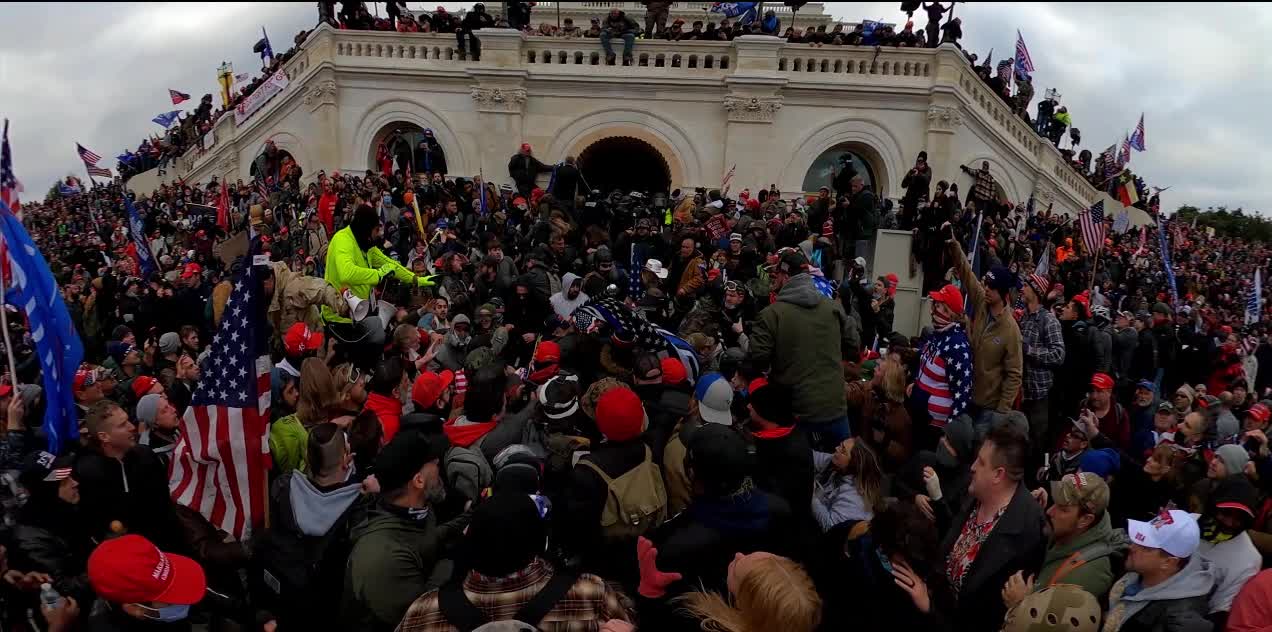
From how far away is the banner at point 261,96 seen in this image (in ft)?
65.2

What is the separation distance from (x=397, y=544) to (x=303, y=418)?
194 cm

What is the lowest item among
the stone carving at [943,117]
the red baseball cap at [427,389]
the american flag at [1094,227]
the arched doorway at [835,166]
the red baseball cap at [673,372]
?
the red baseball cap at [427,389]

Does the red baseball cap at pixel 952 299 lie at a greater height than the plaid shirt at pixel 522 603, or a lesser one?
greater

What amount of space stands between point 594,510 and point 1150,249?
2978cm

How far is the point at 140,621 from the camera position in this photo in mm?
2850

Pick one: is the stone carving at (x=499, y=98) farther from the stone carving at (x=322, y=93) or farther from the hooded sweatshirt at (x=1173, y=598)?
the hooded sweatshirt at (x=1173, y=598)

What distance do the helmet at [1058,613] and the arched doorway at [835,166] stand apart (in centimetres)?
1675

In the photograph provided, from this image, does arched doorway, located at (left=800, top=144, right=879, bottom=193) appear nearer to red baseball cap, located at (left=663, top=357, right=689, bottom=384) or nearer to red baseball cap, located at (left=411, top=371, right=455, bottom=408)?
red baseball cap, located at (left=663, top=357, right=689, bottom=384)

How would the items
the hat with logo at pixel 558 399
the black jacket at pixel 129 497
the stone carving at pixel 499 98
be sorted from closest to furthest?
the black jacket at pixel 129 497 → the hat with logo at pixel 558 399 → the stone carving at pixel 499 98

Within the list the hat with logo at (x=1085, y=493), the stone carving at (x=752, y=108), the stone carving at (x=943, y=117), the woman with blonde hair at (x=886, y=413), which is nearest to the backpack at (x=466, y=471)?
the woman with blonde hair at (x=886, y=413)

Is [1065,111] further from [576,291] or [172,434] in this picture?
[172,434]

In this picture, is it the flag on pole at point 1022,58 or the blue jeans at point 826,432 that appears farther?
the flag on pole at point 1022,58

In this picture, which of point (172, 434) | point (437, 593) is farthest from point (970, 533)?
point (172, 434)

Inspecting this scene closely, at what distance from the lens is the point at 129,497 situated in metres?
3.62
